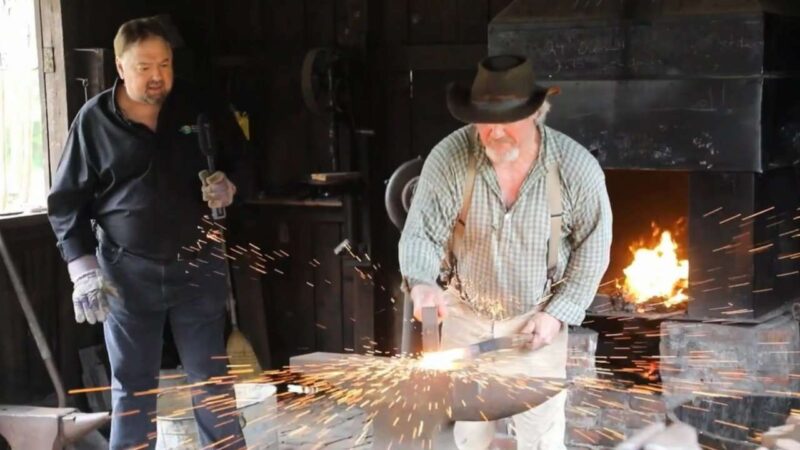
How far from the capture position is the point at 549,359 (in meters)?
3.98

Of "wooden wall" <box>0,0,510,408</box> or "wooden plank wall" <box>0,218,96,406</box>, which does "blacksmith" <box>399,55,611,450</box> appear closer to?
"wooden wall" <box>0,0,510,408</box>

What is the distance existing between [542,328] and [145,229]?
5.70ft

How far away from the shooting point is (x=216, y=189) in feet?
15.1

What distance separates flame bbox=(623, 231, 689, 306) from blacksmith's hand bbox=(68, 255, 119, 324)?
235cm

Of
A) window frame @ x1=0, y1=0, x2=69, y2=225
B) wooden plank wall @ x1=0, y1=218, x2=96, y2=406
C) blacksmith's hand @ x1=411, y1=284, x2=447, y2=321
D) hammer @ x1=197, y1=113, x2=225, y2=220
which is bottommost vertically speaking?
wooden plank wall @ x1=0, y1=218, x2=96, y2=406

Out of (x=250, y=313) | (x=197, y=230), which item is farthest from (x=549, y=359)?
(x=250, y=313)

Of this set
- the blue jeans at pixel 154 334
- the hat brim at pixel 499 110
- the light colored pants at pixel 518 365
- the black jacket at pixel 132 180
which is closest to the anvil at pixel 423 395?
the light colored pants at pixel 518 365

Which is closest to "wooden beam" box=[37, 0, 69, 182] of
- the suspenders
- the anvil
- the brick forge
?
the anvil

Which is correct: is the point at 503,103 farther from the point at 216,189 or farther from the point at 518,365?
the point at 216,189

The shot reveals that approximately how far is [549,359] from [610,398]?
1331 mm

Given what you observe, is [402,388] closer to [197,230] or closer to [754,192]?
[197,230]

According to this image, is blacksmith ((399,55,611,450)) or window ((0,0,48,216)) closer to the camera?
blacksmith ((399,55,611,450))

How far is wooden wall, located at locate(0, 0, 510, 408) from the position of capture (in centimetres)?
567

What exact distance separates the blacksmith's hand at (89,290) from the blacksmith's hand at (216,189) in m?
0.51
